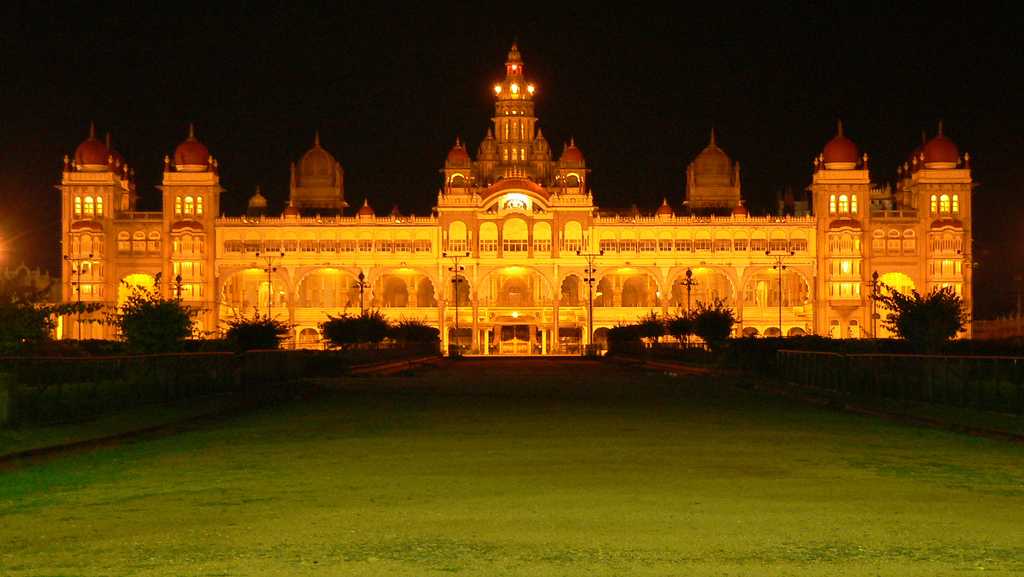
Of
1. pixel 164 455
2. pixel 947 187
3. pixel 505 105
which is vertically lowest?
pixel 164 455

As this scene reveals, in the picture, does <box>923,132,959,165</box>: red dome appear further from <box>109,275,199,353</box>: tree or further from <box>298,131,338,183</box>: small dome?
<box>109,275,199,353</box>: tree

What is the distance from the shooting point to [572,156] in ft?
420

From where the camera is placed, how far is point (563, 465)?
14219mm

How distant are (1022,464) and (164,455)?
31.9 feet

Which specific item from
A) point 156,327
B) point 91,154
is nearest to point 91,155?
point 91,154

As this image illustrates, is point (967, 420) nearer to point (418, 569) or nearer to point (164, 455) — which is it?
point (164, 455)

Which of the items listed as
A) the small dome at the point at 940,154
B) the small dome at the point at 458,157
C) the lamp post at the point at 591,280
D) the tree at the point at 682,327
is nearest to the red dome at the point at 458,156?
the small dome at the point at 458,157

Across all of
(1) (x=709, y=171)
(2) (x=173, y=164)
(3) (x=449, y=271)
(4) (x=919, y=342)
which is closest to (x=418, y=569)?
(4) (x=919, y=342)

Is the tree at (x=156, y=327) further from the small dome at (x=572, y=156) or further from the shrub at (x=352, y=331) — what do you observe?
the small dome at (x=572, y=156)

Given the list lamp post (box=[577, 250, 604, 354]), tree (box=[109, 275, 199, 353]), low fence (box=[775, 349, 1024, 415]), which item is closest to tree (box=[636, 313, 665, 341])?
lamp post (box=[577, 250, 604, 354])

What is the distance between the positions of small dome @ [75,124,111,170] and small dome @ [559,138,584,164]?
136 feet

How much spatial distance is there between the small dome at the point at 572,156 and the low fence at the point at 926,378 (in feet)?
308

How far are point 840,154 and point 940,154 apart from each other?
8.68m

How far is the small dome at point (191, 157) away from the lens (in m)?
A: 120
